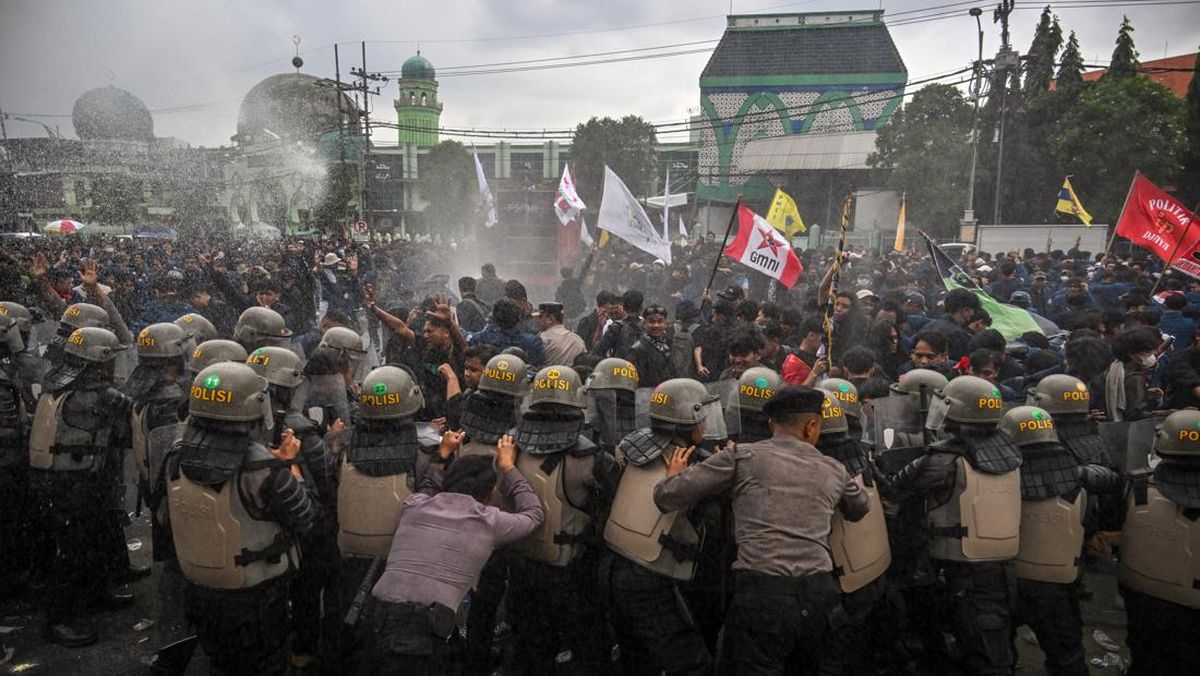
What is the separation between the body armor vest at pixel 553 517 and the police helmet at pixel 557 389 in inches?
12.1

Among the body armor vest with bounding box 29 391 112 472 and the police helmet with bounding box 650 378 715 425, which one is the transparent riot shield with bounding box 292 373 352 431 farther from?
the police helmet with bounding box 650 378 715 425

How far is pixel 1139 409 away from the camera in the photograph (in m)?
5.73

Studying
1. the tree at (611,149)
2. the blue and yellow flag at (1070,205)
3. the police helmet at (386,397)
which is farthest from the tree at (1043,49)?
the police helmet at (386,397)

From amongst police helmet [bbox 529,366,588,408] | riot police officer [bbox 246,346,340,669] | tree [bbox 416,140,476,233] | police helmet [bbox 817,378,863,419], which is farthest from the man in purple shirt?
tree [bbox 416,140,476,233]

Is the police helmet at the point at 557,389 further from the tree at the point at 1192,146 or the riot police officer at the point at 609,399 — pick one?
the tree at the point at 1192,146

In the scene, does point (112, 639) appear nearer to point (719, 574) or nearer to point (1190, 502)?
point (719, 574)

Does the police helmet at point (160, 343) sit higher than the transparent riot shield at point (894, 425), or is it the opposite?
the police helmet at point (160, 343)

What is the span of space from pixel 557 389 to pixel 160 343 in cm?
296

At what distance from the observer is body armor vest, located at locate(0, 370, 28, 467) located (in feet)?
16.4

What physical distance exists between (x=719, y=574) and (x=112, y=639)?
13.2 feet

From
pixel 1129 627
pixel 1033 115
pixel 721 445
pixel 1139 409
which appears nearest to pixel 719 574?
pixel 721 445

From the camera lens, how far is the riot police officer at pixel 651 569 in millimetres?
3641

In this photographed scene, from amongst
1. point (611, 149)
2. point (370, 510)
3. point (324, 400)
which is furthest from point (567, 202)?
point (611, 149)

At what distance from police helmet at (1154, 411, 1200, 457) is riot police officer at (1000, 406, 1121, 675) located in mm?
338
